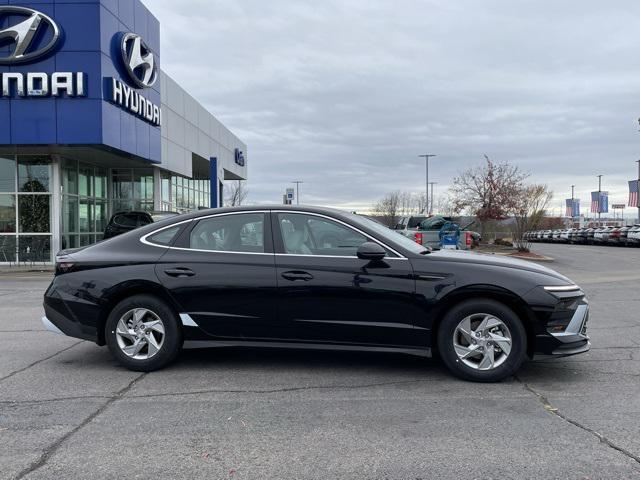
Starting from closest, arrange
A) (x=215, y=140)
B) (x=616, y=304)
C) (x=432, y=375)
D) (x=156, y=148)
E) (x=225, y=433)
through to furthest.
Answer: (x=225, y=433) → (x=432, y=375) → (x=616, y=304) → (x=156, y=148) → (x=215, y=140)

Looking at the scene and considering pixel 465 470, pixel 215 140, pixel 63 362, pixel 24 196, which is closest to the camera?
pixel 465 470

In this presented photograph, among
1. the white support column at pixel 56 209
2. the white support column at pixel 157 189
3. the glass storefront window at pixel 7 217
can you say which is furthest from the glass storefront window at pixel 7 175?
the white support column at pixel 157 189

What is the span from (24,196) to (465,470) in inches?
760

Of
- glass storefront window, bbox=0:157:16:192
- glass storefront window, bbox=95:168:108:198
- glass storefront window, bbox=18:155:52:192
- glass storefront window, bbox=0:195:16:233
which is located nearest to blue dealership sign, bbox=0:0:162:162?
glass storefront window, bbox=18:155:52:192

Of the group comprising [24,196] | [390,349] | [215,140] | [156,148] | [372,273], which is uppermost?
[215,140]

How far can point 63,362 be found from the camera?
5934 mm

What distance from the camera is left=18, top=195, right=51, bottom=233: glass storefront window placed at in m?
19.1

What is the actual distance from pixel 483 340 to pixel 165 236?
3.19 m

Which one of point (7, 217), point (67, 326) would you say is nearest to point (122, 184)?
point (7, 217)

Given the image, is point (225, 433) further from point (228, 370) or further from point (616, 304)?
point (616, 304)

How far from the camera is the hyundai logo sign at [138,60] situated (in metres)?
18.4

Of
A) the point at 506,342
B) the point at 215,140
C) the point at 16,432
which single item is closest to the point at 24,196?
the point at 215,140

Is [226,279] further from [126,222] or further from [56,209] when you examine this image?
[56,209]

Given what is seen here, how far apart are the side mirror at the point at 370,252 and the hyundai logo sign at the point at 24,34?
50.7 ft
